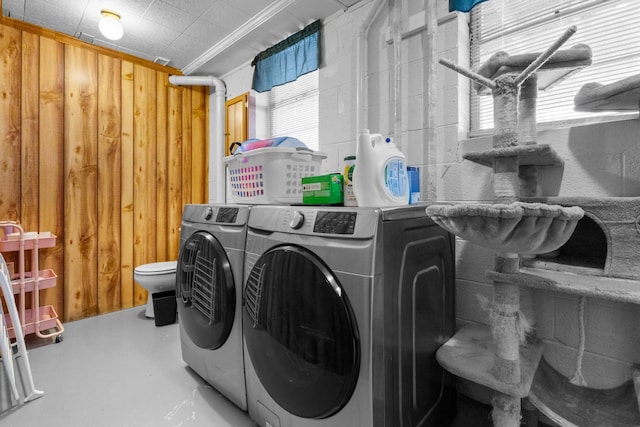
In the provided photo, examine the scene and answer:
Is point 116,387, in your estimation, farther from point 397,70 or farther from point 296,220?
point 397,70

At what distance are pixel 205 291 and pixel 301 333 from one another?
67 centimetres

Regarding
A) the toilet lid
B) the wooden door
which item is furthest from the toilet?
the wooden door

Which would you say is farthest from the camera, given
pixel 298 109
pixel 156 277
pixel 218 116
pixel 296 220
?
pixel 218 116

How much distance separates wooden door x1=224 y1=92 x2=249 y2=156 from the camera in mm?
2894

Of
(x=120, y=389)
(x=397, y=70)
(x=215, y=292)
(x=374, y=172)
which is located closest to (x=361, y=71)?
(x=397, y=70)

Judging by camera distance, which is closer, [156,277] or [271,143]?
[271,143]

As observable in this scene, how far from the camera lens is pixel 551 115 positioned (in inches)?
56.5

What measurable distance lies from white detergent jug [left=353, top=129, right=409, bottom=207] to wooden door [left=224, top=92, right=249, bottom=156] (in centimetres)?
194

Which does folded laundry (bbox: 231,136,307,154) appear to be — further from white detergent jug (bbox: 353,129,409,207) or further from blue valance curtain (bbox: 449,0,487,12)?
blue valance curtain (bbox: 449,0,487,12)

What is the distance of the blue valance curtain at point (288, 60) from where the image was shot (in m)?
2.26

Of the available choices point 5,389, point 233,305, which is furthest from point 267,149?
point 5,389

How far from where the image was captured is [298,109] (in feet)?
8.69

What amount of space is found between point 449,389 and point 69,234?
9.63 feet

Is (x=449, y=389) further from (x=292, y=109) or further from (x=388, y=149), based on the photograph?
(x=292, y=109)
